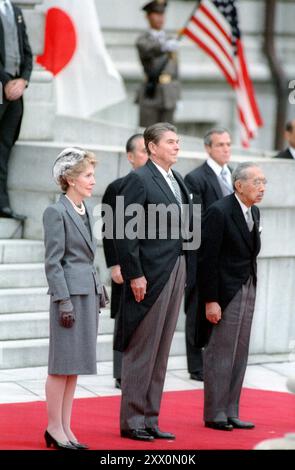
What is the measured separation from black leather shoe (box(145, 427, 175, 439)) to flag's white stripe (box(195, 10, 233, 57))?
8623 millimetres

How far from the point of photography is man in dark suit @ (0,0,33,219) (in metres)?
13.5

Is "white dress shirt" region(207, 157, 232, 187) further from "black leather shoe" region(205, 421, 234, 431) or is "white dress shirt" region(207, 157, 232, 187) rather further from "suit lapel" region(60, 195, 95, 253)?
"suit lapel" region(60, 195, 95, 253)


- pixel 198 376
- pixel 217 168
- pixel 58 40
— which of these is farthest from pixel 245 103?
pixel 198 376

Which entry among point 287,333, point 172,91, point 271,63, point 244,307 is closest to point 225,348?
point 244,307

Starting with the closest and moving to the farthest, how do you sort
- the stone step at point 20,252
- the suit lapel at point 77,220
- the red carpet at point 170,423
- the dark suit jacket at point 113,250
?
the suit lapel at point 77,220
the red carpet at point 170,423
the dark suit jacket at point 113,250
the stone step at point 20,252

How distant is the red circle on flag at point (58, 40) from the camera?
54.4ft

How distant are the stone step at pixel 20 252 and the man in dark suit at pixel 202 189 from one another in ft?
5.34

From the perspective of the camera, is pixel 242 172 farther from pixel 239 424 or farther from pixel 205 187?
pixel 205 187

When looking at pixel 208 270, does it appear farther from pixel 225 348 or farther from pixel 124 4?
pixel 124 4

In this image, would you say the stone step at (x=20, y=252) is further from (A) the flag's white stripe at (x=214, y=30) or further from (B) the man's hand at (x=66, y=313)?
(A) the flag's white stripe at (x=214, y=30)

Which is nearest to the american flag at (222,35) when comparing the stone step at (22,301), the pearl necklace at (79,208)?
the stone step at (22,301)

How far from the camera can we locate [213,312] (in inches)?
405

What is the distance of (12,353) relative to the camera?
11969 millimetres

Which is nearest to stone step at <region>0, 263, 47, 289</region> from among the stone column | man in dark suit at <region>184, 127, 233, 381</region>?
man in dark suit at <region>184, 127, 233, 381</region>
